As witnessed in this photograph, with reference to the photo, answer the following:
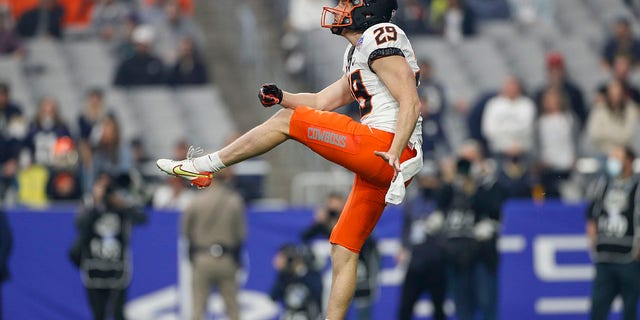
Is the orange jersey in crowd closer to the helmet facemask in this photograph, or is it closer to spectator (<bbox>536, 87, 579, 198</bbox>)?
spectator (<bbox>536, 87, 579, 198</bbox>)

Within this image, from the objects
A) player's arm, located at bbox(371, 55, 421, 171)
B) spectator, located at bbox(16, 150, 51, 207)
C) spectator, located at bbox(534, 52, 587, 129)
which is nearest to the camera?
player's arm, located at bbox(371, 55, 421, 171)

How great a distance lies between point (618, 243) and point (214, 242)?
4498 mm

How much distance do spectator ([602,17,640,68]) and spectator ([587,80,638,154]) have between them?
2.55 metres

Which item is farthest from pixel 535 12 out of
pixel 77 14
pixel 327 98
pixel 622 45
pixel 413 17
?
pixel 327 98

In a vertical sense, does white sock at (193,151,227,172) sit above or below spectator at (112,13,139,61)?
below

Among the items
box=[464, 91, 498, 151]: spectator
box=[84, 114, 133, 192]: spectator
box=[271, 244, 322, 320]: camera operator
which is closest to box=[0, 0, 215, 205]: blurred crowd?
box=[84, 114, 133, 192]: spectator

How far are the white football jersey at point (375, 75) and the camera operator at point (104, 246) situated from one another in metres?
6.55

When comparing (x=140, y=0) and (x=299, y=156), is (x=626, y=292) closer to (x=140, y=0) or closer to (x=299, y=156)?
(x=299, y=156)

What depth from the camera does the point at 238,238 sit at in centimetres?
1479

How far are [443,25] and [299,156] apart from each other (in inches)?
162

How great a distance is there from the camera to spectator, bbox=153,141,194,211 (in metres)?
16.0

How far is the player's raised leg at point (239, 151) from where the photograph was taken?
27.1 ft

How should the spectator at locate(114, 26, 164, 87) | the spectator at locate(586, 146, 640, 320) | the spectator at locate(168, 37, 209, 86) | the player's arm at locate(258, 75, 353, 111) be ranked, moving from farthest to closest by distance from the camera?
1. the spectator at locate(168, 37, 209, 86)
2. the spectator at locate(114, 26, 164, 87)
3. the spectator at locate(586, 146, 640, 320)
4. the player's arm at locate(258, 75, 353, 111)

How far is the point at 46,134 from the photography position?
16203 millimetres
